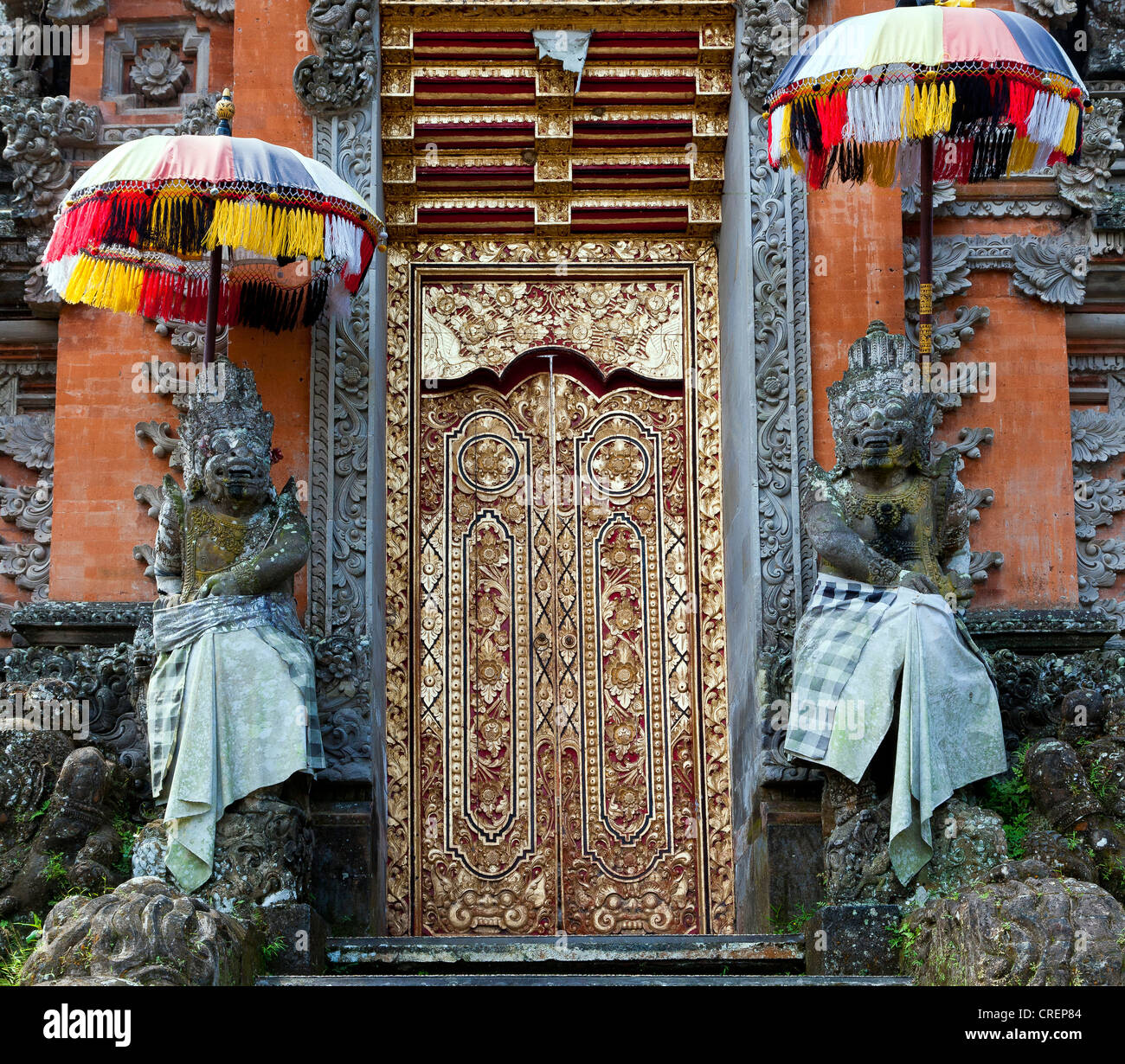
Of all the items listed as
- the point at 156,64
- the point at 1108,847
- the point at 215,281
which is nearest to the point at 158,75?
the point at 156,64

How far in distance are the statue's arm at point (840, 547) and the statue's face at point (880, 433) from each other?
0.25 meters

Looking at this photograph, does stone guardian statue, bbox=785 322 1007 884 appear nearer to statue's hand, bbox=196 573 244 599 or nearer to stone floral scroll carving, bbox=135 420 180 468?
statue's hand, bbox=196 573 244 599

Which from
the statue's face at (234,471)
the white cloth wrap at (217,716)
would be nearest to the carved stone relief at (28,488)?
the statue's face at (234,471)

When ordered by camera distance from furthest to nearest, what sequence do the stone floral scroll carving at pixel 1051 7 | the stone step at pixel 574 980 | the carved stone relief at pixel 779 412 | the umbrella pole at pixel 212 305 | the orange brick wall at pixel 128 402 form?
the stone floral scroll carving at pixel 1051 7, the orange brick wall at pixel 128 402, the carved stone relief at pixel 779 412, the umbrella pole at pixel 212 305, the stone step at pixel 574 980

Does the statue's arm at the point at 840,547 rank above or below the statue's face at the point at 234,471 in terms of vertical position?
below

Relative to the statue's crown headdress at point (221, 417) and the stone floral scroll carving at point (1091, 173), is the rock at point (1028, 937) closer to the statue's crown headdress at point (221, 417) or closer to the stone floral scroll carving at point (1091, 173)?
the statue's crown headdress at point (221, 417)

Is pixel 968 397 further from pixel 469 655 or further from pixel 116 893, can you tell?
pixel 116 893

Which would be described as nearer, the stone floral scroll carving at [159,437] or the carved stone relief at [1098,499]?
the stone floral scroll carving at [159,437]

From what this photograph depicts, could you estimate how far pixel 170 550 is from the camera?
35.4ft

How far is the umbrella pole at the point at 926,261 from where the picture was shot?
11211 mm

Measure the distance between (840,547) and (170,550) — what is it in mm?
3574

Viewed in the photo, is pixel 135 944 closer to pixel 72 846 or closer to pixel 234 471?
pixel 72 846

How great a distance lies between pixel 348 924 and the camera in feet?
35.9
